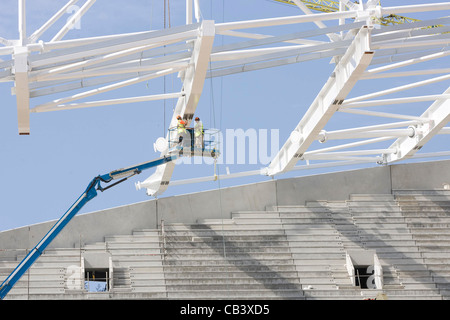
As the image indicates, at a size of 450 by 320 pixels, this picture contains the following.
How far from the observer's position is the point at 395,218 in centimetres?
4119

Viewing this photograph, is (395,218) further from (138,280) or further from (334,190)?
(138,280)

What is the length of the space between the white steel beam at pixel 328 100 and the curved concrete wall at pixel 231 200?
1.87m

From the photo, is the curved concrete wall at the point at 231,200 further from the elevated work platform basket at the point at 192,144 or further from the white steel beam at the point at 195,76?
the elevated work platform basket at the point at 192,144

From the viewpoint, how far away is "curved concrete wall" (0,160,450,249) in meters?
37.2

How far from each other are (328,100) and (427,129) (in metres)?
7.40

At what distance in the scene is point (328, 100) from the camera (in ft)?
105

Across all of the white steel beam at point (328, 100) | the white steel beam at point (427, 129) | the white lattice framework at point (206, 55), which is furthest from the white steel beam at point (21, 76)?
the white steel beam at point (427, 129)

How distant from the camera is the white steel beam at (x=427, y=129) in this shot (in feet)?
117

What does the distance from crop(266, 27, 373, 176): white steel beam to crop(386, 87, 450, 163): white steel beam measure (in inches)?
227

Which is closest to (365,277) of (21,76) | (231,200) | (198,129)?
(231,200)

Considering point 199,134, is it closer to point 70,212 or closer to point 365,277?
point 70,212

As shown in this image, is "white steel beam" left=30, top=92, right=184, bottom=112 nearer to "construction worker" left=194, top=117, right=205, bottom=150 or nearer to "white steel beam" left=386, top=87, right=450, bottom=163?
"construction worker" left=194, top=117, right=205, bottom=150
